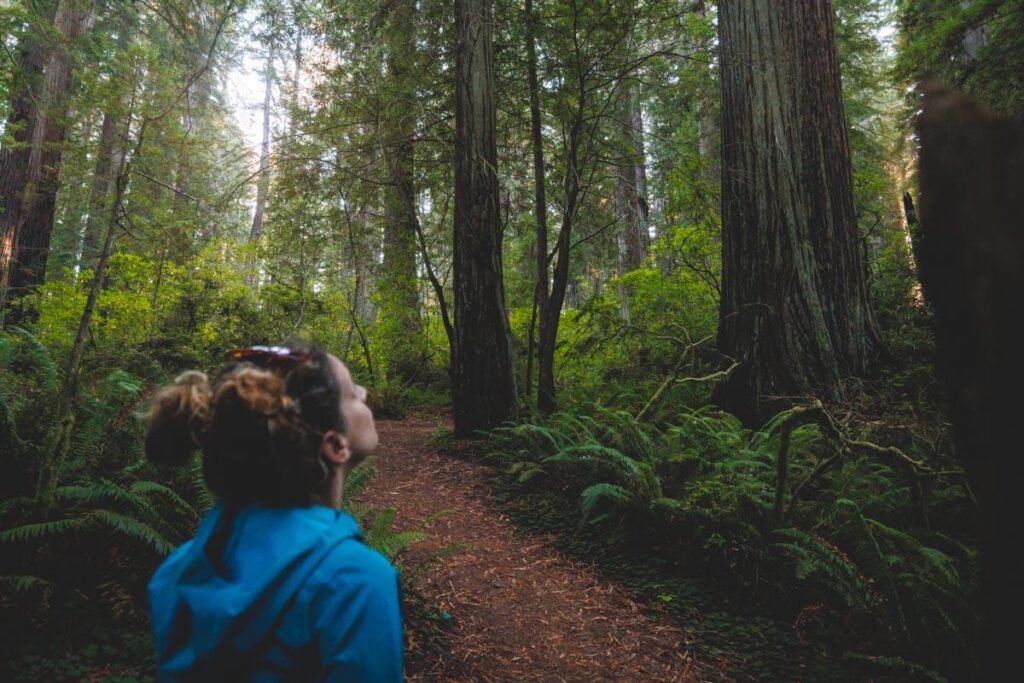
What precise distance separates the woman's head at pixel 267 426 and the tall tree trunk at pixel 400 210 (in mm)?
6542

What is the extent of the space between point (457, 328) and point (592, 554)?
11.6ft

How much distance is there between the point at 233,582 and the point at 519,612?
295 cm

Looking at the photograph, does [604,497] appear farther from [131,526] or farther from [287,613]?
[287,613]

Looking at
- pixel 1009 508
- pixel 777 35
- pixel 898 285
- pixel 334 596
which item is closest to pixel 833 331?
pixel 898 285

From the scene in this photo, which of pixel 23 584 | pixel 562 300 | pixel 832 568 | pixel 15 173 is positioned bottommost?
pixel 832 568

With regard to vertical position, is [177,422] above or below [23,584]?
above

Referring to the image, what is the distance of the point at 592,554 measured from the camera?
443 cm

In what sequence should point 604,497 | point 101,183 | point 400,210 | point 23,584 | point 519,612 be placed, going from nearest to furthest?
point 23,584 < point 519,612 < point 604,497 < point 400,210 < point 101,183

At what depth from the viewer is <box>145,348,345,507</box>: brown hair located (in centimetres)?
130

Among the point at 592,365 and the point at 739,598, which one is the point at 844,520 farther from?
the point at 592,365

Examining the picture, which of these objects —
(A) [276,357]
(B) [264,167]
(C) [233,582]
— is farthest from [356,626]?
(B) [264,167]

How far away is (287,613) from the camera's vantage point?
1.18 m

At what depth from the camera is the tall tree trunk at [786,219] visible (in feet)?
19.5

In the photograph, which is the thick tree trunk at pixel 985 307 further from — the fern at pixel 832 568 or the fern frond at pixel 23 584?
the fern frond at pixel 23 584
